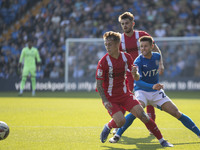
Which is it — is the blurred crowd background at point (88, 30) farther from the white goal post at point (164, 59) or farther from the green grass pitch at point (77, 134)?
the green grass pitch at point (77, 134)

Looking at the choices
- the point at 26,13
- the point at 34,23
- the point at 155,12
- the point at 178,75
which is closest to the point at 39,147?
the point at 178,75

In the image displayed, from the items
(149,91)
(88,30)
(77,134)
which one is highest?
(88,30)

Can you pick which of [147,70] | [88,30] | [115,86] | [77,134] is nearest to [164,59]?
[88,30]

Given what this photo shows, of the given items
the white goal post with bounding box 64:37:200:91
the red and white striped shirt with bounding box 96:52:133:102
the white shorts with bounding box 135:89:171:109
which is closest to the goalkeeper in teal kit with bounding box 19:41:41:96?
the white goal post with bounding box 64:37:200:91

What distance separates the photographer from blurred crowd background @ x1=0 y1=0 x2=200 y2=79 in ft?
67.7

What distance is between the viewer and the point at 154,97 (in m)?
6.35

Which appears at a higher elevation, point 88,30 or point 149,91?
point 88,30

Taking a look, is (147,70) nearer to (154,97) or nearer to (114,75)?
(154,97)

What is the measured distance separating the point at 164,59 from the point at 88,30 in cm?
582

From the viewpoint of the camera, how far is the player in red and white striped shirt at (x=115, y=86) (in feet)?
19.3

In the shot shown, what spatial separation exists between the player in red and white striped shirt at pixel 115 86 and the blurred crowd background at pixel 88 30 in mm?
14470

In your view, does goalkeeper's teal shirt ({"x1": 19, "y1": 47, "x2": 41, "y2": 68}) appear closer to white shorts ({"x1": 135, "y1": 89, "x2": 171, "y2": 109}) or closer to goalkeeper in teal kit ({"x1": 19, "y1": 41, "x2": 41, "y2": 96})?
goalkeeper in teal kit ({"x1": 19, "y1": 41, "x2": 41, "y2": 96})

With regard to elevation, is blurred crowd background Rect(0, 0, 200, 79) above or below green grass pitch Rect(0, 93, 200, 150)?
above

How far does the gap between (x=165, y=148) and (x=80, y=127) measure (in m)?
2.70
